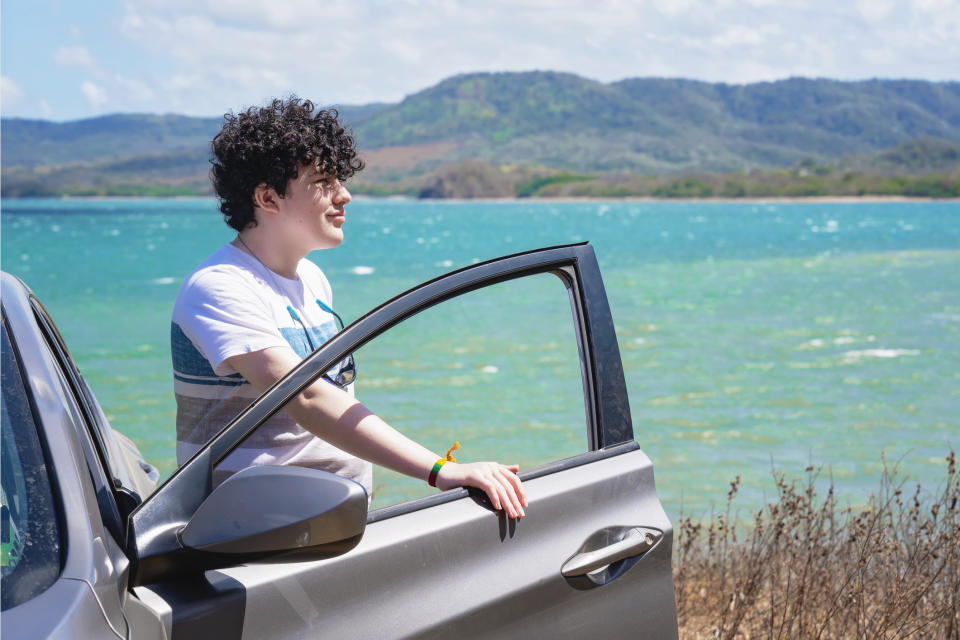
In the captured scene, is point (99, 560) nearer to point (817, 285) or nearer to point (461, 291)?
point (461, 291)

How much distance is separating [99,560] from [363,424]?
0.65 meters

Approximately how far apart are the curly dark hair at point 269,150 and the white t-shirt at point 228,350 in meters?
0.21

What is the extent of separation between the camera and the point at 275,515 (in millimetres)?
1425

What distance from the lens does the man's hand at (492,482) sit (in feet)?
6.13

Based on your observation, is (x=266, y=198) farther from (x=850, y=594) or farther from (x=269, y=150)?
(x=850, y=594)

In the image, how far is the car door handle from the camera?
1.90 meters

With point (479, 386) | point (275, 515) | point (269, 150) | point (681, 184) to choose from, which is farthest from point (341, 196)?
point (681, 184)

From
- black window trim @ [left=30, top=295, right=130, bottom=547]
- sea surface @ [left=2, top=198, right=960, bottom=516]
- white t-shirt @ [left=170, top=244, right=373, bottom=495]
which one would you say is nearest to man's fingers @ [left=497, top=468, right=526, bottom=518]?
white t-shirt @ [left=170, top=244, right=373, bottom=495]

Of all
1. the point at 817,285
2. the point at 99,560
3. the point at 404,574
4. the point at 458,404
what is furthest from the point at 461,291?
the point at 817,285

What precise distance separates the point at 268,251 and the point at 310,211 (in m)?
0.14

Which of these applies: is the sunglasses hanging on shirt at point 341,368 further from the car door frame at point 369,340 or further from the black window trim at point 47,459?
the black window trim at point 47,459

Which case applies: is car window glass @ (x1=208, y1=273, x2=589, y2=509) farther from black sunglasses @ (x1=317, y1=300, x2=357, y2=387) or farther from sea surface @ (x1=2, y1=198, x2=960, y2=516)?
black sunglasses @ (x1=317, y1=300, x2=357, y2=387)

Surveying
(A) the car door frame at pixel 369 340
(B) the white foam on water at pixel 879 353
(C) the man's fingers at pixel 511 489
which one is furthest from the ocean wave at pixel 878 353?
(C) the man's fingers at pixel 511 489

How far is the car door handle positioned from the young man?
16 centimetres
